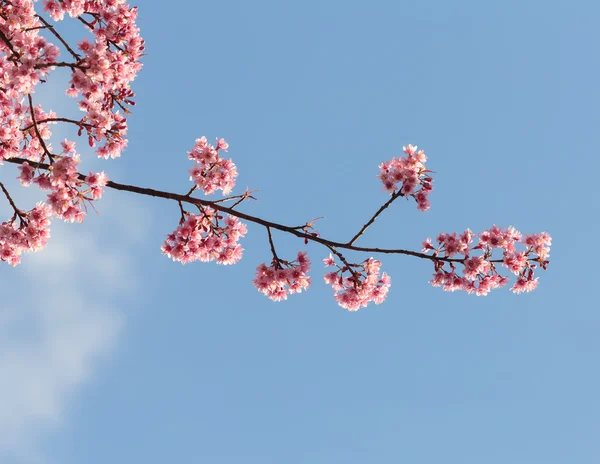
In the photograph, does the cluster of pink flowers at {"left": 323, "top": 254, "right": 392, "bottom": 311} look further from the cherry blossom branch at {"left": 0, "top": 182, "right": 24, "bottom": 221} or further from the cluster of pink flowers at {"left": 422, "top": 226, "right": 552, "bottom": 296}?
the cherry blossom branch at {"left": 0, "top": 182, "right": 24, "bottom": 221}

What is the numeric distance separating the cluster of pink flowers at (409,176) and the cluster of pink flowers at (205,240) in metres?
3.15

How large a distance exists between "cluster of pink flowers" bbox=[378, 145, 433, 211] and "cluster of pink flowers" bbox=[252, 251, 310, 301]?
2147 mm

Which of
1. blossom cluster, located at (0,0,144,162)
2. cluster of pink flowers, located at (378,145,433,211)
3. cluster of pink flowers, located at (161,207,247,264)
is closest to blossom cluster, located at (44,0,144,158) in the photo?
blossom cluster, located at (0,0,144,162)

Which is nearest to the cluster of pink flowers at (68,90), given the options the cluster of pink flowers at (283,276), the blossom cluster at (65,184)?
the blossom cluster at (65,184)

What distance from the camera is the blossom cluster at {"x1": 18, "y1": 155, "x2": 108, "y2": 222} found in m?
9.00

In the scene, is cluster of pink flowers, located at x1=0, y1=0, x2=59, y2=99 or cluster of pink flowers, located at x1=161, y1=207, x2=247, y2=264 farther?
cluster of pink flowers, located at x1=161, y1=207, x2=247, y2=264

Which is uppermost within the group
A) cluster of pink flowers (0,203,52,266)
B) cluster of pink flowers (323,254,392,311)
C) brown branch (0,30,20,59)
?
brown branch (0,30,20,59)

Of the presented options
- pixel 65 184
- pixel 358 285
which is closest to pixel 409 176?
pixel 358 285

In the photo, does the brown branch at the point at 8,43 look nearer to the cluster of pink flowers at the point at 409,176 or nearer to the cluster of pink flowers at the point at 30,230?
the cluster of pink flowers at the point at 30,230

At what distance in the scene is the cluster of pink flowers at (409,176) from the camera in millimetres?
10203

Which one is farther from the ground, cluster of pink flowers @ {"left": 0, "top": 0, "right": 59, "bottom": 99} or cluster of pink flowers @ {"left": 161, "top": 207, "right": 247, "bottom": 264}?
cluster of pink flowers @ {"left": 0, "top": 0, "right": 59, "bottom": 99}

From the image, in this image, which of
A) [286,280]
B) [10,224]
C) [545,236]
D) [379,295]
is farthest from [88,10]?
[545,236]

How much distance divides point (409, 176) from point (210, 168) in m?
3.94

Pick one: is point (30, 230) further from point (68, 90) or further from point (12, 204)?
point (68, 90)
